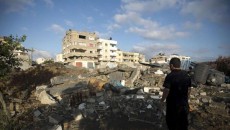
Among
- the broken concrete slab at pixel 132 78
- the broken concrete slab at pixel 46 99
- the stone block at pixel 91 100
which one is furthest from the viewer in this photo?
the broken concrete slab at pixel 132 78

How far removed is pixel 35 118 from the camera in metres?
8.48

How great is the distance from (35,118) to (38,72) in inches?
477

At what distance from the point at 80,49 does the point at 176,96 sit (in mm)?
46015

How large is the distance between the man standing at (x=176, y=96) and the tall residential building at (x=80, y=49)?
43.8 metres

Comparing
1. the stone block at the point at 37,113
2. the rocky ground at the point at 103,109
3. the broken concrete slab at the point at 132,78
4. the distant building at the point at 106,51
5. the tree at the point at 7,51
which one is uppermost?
the distant building at the point at 106,51

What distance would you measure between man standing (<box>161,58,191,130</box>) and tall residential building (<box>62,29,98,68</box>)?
43781 millimetres

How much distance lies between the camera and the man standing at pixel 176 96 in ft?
12.0

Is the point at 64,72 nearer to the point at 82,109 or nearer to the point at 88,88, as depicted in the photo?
the point at 88,88

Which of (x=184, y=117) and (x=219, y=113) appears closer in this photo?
(x=184, y=117)

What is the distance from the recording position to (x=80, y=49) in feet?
160

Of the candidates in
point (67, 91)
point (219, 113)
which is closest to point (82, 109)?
point (67, 91)

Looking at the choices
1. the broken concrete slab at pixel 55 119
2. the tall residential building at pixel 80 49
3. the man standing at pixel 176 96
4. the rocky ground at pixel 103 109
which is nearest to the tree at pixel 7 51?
the rocky ground at pixel 103 109

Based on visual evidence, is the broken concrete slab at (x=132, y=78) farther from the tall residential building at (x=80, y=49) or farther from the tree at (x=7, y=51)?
the tall residential building at (x=80, y=49)

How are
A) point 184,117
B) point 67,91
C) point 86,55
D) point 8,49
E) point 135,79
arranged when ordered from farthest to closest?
point 86,55 < point 135,79 < point 67,91 < point 8,49 < point 184,117
